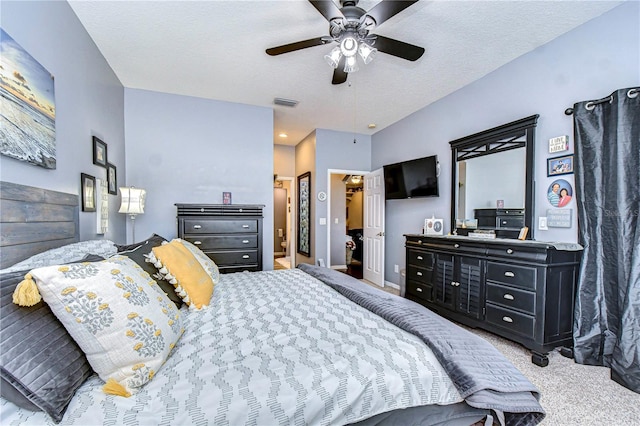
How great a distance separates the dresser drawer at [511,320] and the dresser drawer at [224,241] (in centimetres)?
274

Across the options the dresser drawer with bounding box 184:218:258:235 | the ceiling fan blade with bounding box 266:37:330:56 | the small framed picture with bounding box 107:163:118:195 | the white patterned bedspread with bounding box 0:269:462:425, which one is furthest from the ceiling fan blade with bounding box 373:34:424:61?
the small framed picture with bounding box 107:163:118:195

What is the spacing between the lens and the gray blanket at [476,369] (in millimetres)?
941

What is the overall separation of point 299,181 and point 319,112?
201 centimetres

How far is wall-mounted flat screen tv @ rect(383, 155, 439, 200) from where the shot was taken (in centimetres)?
379

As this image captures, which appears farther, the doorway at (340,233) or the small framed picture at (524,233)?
the doorway at (340,233)

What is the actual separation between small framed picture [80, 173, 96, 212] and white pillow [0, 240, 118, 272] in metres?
0.62

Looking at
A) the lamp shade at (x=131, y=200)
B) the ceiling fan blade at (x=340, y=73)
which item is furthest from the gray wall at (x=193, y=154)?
the ceiling fan blade at (x=340, y=73)

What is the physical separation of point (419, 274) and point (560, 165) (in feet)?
6.02

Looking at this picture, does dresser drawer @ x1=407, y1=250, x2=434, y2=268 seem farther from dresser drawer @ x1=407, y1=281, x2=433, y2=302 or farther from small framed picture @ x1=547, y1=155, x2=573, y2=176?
small framed picture @ x1=547, y1=155, x2=573, y2=176

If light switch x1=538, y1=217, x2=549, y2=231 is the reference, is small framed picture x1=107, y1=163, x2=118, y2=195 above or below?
above

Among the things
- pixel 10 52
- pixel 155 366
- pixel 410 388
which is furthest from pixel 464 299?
pixel 10 52

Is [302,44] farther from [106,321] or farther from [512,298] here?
[512,298]

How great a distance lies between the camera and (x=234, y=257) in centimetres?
347

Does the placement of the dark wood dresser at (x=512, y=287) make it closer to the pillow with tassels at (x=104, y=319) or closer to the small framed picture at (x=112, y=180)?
the pillow with tassels at (x=104, y=319)
